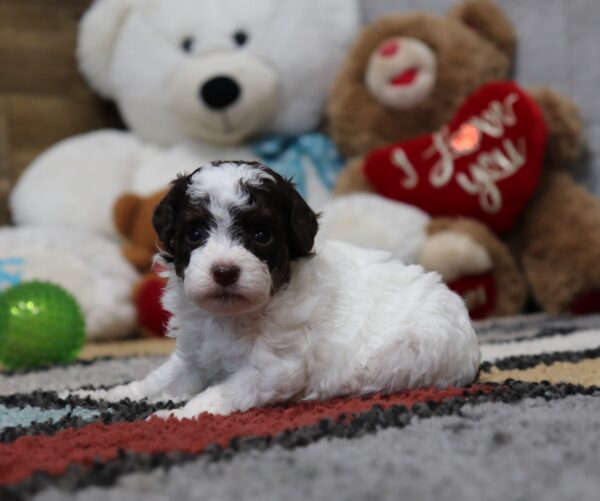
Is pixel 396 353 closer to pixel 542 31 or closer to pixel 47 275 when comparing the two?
pixel 47 275

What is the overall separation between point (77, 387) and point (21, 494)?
103 cm

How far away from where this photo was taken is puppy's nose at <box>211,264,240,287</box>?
56.6 inches

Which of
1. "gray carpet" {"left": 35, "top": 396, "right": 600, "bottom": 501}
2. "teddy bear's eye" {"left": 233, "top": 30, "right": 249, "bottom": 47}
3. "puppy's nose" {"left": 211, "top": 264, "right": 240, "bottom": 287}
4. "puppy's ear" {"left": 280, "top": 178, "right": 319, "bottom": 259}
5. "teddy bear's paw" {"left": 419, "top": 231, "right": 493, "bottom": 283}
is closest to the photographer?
"gray carpet" {"left": 35, "top": 396, "right": 600, "bottom": 501}

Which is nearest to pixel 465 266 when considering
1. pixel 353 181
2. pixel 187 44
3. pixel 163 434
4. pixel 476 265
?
pixel 476 265

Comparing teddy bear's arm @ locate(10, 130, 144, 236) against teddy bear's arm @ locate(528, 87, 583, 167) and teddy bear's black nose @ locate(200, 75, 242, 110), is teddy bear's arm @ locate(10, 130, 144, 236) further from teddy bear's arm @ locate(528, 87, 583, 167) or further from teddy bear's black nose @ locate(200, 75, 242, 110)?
teddy bear's arm @ locate(528, 87, 583, 167)

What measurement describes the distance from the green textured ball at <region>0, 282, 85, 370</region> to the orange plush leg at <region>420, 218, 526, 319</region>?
132 centimetres

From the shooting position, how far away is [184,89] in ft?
11.5

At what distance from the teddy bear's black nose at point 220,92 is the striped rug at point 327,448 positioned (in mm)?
1947

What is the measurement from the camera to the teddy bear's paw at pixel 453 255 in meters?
2.97

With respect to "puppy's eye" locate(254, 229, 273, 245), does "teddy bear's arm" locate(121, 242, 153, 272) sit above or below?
below

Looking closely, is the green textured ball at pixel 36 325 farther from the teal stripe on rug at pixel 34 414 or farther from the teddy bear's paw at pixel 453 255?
the teddy bear's paw at pixel 453 255

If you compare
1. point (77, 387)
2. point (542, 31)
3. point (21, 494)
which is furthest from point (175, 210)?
point (542, 31)

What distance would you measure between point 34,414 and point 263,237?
57 cm

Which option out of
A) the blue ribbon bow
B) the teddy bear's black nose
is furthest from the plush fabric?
the teddy bear's black nose
